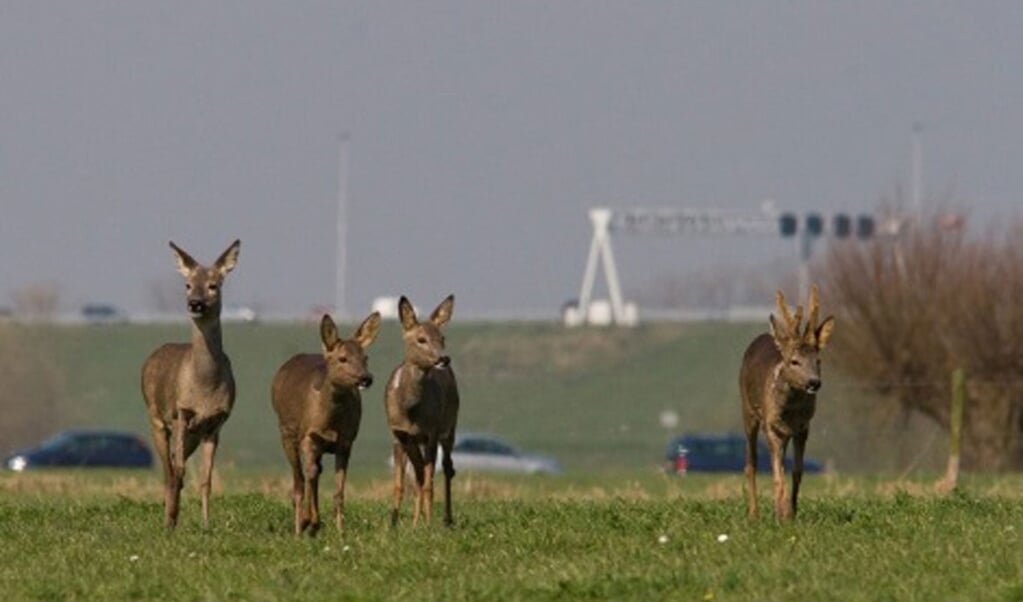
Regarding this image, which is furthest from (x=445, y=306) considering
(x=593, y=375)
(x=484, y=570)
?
(x=593, y=375)

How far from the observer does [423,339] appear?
2430cm

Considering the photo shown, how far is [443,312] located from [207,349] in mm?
1980

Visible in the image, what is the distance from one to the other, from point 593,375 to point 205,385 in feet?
309

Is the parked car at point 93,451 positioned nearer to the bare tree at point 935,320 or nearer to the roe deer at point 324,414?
the bare tree at point 935,320

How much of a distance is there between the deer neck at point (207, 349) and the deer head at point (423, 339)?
154 cm

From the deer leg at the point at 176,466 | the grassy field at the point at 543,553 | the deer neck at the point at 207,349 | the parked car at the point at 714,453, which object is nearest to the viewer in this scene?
the grassy field at the point at 543,553

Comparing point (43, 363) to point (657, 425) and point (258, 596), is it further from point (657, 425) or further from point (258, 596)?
point (258, 596)

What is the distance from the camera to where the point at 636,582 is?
1808 cm

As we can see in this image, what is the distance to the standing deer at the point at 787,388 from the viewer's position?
23.4 meters

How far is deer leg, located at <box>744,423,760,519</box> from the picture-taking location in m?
24.0

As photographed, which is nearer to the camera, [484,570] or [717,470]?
[484,570]

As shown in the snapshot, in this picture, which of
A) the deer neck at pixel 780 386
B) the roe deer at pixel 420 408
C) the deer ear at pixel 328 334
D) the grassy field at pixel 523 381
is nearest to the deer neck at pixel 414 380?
the roe deer at pixel 420 408

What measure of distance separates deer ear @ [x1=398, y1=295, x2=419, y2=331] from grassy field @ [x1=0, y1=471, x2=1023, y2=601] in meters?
1.65

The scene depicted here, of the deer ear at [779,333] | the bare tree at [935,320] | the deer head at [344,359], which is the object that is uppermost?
the deer ear at [779,333]
